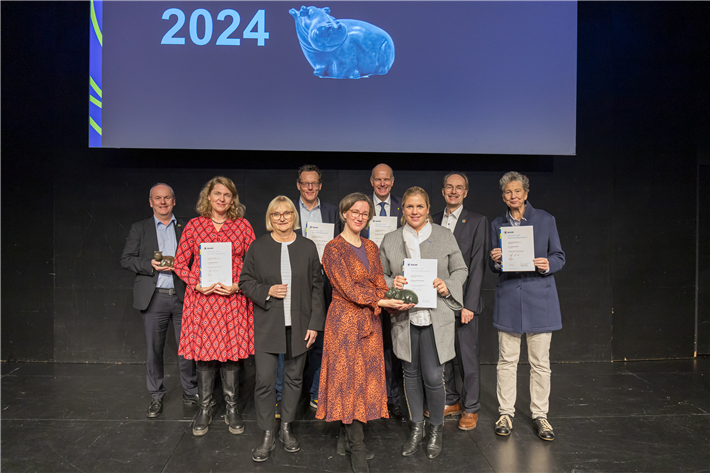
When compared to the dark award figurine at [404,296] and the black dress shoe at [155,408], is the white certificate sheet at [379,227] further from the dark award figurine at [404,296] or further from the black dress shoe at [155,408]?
the black dress shoe at [155,408]

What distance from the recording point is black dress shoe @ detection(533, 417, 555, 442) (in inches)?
113

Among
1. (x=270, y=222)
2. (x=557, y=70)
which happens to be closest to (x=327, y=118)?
(x=270, y=222)

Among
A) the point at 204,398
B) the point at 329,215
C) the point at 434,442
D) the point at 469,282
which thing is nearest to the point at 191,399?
the point at 204,398

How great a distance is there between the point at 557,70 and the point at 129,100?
432 centimetres

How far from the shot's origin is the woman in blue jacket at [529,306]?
114 inches

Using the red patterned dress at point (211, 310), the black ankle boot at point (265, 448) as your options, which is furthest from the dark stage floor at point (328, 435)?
the red patterned dress at point (211, 310)

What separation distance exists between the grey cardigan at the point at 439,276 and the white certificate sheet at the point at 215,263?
1.04 metres

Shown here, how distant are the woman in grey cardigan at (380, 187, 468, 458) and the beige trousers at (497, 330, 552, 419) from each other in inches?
24.3

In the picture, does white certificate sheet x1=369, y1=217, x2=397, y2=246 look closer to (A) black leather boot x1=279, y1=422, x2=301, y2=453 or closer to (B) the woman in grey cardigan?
(B) the woman in grey cardigan

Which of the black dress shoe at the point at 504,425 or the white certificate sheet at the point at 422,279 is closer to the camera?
the white certificate sheet at the point at 422,279

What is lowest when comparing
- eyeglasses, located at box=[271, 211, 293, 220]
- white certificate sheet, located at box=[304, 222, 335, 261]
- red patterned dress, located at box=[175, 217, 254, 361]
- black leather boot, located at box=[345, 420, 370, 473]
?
black leather boot, located at box=[345, 420, 370, 473]

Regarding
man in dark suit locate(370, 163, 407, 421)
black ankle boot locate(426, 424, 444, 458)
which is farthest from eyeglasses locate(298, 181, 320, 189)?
black ankle boot locate(426, 424, 444, 458)

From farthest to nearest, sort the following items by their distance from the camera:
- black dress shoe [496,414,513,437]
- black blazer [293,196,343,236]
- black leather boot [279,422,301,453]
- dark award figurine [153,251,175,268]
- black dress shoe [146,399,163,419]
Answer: black blazer [293,196,343,236]
black dress shoe [146,399,163,419]
dark award figurine [153,251,175,268]
black dress shoe [496,414,513,437]
black leather boot [279,422,301,453]

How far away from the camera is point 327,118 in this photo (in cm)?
420
